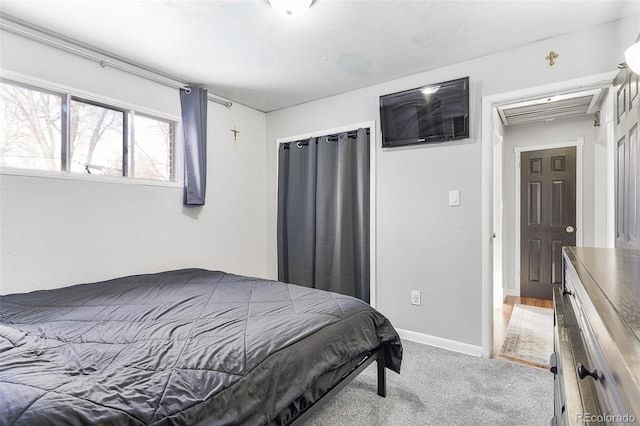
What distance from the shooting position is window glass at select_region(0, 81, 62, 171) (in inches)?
79.1

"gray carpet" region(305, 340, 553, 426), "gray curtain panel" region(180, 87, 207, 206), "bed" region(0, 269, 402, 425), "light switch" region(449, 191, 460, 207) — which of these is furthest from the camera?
"gray curtain panel" region(180, 87, 207, 206)

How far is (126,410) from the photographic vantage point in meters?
0.83

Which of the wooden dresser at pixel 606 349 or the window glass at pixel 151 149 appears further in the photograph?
the window glass at pixel 151 149

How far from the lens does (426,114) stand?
8.84ft

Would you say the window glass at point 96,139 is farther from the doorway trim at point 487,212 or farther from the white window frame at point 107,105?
the doorway trim at point 487,212

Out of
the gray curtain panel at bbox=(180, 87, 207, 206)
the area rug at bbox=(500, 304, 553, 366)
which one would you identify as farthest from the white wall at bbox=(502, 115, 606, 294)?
the gray curtain panel at bbox=(180, 87, 207, 206)

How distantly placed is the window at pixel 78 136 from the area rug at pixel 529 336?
11.1 feet

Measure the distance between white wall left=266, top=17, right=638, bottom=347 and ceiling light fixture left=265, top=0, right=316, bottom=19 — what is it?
4.39 feet

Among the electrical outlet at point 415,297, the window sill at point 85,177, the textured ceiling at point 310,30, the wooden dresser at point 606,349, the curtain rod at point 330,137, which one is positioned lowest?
the electrical outlet at point 415,297

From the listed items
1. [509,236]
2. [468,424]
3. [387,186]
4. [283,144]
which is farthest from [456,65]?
[509,236]

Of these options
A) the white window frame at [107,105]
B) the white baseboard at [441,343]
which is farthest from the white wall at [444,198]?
the white window frame at [107,105]

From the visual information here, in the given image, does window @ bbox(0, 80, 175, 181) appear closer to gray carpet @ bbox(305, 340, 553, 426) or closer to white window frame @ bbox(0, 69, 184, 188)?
white window frame @ bbox(0, 69, 184, 188)

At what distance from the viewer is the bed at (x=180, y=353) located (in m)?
0.86

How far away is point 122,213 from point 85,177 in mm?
364
